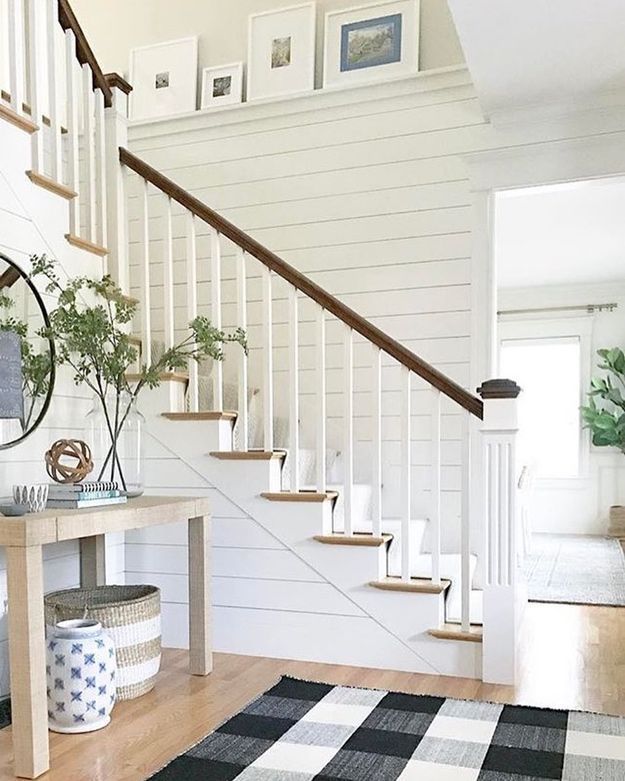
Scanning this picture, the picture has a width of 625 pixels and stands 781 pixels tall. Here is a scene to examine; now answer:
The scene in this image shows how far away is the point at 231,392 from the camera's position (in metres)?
4.39

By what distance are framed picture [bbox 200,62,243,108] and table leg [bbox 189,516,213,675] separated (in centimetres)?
271

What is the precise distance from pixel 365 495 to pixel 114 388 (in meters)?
1.36

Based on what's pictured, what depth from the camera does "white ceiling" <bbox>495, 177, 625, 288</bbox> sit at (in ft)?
16.5

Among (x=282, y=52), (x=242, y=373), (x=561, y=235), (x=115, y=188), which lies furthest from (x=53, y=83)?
→ (x=561, y=235)

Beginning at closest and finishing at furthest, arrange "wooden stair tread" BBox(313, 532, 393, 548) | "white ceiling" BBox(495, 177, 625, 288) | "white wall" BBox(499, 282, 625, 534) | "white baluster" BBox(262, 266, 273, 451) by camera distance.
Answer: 1. "wooden stair tread" BBox(313, 532, 393, 548)
2. "white baluster" BBox(262, 266, 273, 451)
3. "white ceiling" BBox(495, 177, 625, 288)
4. "white wall" BBox(499, 282, 625, 534)

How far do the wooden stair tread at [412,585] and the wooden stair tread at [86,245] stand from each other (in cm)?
179

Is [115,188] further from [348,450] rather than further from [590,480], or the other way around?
[590,480]

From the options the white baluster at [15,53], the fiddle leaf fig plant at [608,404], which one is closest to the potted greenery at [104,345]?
the white baluster at [15,53]

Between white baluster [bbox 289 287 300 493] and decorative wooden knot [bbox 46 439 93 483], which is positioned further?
white baluster [bbox 289 287 300 493]

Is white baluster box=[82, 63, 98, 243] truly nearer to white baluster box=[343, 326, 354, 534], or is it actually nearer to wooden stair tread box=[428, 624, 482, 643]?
white baluster box=[343, 326, 354, 534]

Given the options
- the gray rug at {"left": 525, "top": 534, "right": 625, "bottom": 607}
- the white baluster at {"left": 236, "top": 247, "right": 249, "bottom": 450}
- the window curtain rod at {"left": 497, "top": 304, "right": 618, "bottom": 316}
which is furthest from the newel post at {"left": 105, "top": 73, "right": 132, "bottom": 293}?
the window curtain rod at {"left": 497, "top": 304, "right": 618, "bottom": 316}

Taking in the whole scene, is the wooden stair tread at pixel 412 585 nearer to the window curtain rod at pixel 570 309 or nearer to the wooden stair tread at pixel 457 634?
the wooden stair tread at pixel 457 634

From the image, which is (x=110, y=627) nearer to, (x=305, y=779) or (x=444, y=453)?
(x=305, y=779)

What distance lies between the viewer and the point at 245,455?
322 cm
